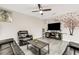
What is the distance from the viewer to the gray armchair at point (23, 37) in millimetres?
1575

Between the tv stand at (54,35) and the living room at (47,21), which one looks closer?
the living room at (47,21)

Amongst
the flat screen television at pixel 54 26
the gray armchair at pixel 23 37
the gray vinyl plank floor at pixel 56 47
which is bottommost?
the gray vinyl plank floor at pixel 56 47

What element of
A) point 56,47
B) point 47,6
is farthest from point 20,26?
point 56,47

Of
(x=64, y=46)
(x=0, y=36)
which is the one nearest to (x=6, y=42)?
(x=0, y=36)

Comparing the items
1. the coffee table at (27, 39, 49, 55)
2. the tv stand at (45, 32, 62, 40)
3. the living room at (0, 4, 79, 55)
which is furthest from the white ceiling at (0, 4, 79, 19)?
the coffee table at (27, 39, 49, 55)

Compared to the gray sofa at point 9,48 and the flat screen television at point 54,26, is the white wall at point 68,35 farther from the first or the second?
the gray sofa at point 9,48

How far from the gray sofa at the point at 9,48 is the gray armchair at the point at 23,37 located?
0.12 m

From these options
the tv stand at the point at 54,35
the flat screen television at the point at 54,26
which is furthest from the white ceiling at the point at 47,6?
the tv stand at the point at 54,35

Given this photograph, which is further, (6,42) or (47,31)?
(47,31)

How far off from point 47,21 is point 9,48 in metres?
0.93

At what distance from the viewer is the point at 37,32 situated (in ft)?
5.54

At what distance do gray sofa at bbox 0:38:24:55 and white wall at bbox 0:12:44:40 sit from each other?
92 mm
